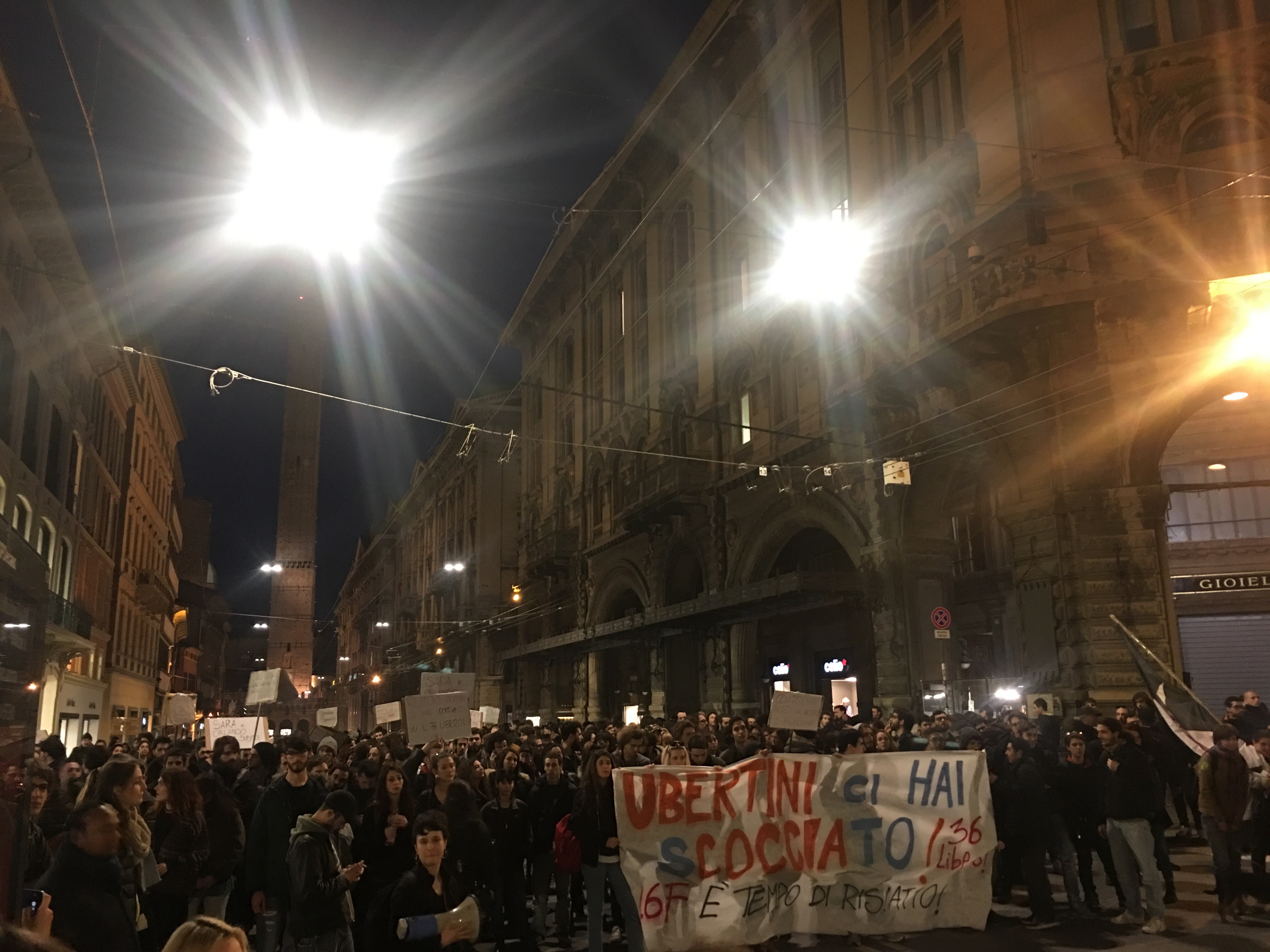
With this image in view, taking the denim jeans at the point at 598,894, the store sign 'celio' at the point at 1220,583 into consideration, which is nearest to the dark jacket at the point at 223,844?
the denim jeans at the point at 598,894

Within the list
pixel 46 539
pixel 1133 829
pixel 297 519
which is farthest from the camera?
pixel 297 519

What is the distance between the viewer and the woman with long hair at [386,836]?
7137 millimetres

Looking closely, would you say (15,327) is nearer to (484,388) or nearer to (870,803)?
(870,803)

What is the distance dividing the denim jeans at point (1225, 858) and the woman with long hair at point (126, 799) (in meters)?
8.97

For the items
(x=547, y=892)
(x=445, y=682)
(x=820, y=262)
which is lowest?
(x=547, y=892)

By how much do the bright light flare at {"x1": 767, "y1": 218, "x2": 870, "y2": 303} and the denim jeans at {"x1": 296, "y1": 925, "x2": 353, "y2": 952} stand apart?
18.9 metres

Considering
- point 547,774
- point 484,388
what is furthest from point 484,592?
point 547,774

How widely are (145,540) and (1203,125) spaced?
150ft

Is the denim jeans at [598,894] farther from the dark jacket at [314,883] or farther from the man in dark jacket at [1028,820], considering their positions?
the man in dark jacket at [1028,820]

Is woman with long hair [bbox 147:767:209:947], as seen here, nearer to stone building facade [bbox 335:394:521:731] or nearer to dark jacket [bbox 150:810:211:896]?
dark jacket [bbox 150:810:211:896]

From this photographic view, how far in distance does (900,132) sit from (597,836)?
17510 millimetres

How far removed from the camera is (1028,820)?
360 inches

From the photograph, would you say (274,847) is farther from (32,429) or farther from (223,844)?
(32,429)

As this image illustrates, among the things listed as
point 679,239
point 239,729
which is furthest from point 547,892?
point 679,239
